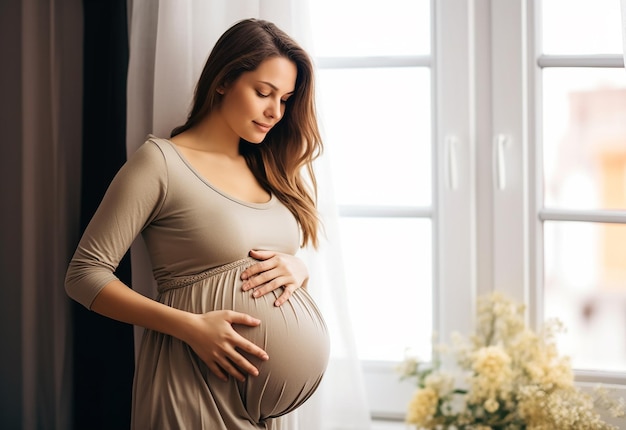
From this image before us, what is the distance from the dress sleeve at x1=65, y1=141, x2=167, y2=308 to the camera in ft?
4.73

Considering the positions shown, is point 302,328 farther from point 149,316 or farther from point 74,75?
point 74,75

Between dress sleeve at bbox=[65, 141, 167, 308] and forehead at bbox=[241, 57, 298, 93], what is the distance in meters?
0.28

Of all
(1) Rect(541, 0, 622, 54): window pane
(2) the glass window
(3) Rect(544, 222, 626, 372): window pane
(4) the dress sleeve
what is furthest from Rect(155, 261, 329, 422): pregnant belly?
(1) Rect(541, 0, 622, 54): window pane

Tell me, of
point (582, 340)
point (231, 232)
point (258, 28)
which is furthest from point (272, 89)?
point (582, 340)

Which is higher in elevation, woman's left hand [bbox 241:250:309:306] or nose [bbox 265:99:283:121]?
nose [bbox 265:99:283:121]

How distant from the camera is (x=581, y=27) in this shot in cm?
190

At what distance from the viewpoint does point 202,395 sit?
1.47 meters

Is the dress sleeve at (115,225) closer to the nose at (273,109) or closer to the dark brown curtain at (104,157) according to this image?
the nose at (273,109)

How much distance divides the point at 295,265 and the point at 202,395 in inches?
13.6

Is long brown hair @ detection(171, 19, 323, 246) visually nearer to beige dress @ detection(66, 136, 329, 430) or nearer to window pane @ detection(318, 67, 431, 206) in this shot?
beige dress @ detection(66, 136, 329, 430)

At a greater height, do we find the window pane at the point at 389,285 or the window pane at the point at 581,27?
the window pane at the point at 581,27

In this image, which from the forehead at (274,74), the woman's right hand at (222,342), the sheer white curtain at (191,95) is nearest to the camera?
the woman's right hand at (222,342)

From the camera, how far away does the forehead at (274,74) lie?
1.54 metres

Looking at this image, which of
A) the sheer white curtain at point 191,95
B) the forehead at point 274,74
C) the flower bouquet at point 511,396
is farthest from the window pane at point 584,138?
the forehead at point 274,74
